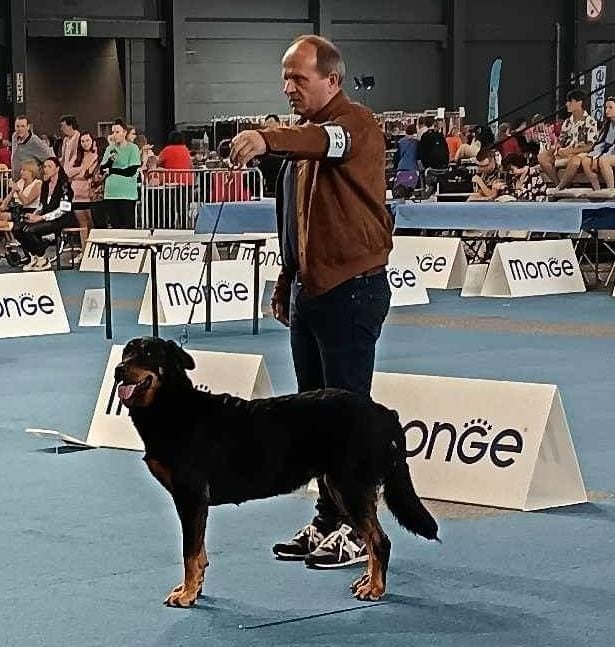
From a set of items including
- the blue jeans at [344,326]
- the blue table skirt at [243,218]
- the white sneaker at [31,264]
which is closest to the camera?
the blue jeans at [344,326]

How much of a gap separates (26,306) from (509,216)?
4917mm

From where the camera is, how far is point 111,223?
17.5 meters

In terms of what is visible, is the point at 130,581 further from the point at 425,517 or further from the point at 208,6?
the point at 208,6

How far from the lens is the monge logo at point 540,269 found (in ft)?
43.7

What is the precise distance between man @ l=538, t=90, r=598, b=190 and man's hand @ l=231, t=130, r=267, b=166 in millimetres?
11189

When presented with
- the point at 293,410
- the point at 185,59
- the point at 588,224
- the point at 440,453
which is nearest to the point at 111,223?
the point at 588,224

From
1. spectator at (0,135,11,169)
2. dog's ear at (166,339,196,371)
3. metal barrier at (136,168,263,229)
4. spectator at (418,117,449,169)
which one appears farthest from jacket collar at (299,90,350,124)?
spectator at (0,135,11,169)

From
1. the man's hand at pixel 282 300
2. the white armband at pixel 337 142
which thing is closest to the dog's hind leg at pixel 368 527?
the man's hand at pixel 282 300

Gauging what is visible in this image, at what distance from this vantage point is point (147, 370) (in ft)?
13.6

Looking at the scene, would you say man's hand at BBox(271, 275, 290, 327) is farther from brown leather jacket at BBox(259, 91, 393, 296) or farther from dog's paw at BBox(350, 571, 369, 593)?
dog's paw at BBox(350, 571, 369, 593)

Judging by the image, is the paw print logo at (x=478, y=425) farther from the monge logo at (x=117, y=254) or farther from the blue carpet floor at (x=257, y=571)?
the monge logo at (x=117, y=254)

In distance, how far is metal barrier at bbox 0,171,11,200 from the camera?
1878 centimetres

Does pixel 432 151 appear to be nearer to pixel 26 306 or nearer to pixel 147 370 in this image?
pixel 26 306

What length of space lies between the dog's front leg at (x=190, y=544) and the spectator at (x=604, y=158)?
10.8 m
